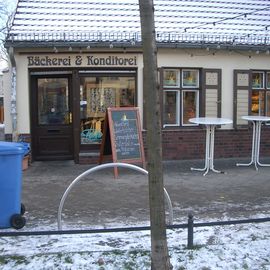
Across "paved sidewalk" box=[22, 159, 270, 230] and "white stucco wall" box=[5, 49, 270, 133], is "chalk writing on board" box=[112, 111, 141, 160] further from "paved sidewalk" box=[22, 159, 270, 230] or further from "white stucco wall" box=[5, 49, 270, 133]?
"white stucco wall" box=[5, 49, 270, 133]

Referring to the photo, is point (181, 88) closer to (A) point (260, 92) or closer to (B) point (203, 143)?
(B) point (203, 143)

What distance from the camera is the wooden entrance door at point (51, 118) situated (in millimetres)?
12297

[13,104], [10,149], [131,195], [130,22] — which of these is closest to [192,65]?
[130,22]

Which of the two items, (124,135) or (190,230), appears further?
(124,135)

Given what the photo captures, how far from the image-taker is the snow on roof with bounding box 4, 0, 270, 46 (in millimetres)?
11781

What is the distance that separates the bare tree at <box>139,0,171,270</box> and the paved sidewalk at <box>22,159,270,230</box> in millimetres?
2386

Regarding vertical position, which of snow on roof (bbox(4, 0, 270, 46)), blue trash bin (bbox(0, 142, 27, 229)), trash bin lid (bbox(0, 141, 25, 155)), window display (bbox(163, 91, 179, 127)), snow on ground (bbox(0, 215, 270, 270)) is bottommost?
snow on ground (bbox(0, 215, 270, 270))

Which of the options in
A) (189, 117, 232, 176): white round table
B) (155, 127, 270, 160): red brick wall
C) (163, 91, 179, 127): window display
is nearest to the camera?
(189, 117, 232, 176): white round table

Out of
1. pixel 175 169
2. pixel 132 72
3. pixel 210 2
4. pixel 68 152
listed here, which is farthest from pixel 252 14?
pixel 68 152

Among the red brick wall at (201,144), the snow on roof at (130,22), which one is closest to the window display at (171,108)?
the red brick wall at (201,144)

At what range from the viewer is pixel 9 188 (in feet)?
20.6

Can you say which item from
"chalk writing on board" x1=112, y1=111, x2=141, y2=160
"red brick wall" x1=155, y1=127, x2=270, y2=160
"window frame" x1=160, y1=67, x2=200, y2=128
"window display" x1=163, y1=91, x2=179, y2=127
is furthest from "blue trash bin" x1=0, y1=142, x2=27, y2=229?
"window display" x1=163, y1=91, x2=179, y2=127

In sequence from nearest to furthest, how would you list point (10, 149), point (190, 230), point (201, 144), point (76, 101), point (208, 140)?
1. point (190, 230)
2. point (10, 149)
3. point (208, 140)
4. point (76, 101)
5. point (201, 144)

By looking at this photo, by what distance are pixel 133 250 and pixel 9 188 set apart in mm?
1818
